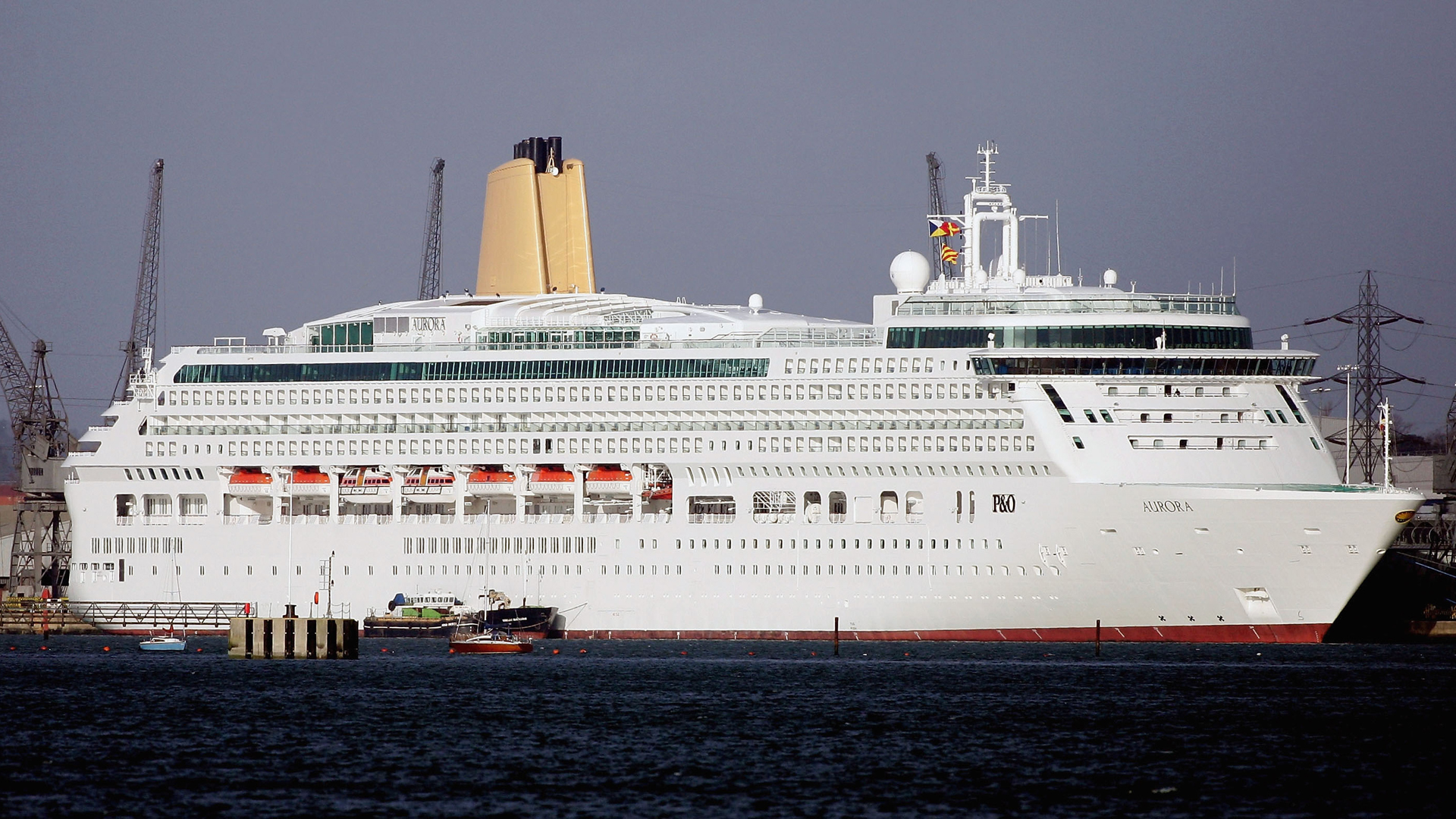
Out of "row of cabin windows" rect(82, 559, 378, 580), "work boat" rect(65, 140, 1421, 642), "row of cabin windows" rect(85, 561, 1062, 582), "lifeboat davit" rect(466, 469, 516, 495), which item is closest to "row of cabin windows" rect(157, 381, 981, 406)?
"work boat" rect(65, 140, 1421, 642)

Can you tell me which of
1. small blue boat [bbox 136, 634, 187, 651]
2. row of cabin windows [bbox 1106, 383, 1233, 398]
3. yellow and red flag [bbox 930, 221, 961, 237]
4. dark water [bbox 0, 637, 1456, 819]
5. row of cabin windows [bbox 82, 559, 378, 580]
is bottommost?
dark water [bbox 0, 637, 1456, 819]

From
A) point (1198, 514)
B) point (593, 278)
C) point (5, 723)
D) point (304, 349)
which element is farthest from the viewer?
point (593, 278)

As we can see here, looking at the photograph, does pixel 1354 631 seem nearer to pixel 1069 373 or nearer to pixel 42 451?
pixel 1069 373

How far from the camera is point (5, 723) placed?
58375 mm

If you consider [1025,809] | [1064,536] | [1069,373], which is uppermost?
[1069,373]

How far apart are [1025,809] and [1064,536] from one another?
33284 mm

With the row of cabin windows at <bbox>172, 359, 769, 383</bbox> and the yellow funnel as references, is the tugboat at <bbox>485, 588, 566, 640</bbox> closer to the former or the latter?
the row of cabin windows at <bbox>172, 359, 769, 383</bbox>

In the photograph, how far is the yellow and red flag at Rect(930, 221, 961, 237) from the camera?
8544 centimetres

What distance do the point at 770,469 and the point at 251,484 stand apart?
22896mm

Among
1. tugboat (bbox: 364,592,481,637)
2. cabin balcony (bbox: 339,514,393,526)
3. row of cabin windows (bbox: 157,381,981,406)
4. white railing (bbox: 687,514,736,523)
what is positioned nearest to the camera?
row of cabin windows (bbox: 157,381,981,406)

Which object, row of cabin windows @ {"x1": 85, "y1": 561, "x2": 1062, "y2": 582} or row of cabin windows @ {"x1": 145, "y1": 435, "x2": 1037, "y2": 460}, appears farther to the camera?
row of cabin windows @ {"x1": 145, "y1": 435, "x2": 1037, "y2": 460}

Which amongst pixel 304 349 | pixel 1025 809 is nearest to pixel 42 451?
pixel 304 349

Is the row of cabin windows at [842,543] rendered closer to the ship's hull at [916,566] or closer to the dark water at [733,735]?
the ship's hull at [916,566]

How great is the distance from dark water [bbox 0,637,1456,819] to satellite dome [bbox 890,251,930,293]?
1530 cm
